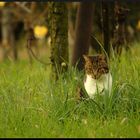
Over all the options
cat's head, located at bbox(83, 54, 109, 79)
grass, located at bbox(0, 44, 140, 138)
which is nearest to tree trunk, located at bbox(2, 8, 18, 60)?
grass, located at bbox(0, 44, 140, 138)

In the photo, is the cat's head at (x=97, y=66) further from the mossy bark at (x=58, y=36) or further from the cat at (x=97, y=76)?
the mossy bark at (x=58, y=36)

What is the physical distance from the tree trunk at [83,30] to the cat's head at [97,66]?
1.80 meters

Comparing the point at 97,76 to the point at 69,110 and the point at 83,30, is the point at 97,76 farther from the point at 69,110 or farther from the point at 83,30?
the point at 83,30

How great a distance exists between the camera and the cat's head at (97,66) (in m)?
5.75

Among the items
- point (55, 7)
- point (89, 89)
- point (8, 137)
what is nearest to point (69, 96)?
point (89, 89)

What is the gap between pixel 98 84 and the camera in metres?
5.78

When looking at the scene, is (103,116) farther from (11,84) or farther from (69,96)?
(11,84)

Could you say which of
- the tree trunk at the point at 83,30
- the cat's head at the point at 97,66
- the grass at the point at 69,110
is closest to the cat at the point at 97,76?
the cat's head at the point at 97,66

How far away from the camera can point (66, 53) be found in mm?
7070

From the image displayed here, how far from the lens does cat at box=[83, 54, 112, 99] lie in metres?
5.72

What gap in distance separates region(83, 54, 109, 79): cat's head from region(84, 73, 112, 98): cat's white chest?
48 mm

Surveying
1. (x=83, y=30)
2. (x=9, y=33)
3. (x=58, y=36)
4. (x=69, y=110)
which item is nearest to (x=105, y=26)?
(x=83, y=30)

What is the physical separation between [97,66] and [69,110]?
0.63 meters

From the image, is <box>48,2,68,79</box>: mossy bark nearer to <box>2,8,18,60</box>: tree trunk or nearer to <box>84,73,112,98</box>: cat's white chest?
<box>84,73,112,98</box>: cat's white chest
